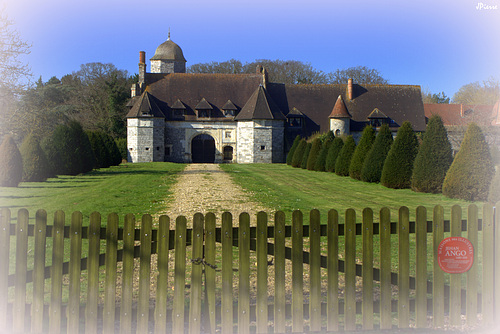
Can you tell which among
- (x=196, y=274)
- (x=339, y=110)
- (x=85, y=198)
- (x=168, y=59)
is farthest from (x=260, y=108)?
(x=196, y=274)

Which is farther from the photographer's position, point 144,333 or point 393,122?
point 393,122

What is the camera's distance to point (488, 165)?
13039mm

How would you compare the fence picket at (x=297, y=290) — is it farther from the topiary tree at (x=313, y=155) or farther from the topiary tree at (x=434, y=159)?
the topiary tree at (x=313, y=155)

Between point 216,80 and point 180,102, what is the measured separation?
168 inches

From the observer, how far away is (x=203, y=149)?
136 feet

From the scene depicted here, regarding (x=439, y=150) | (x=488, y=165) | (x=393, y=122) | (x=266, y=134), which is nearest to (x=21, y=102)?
(x=439, y=150)

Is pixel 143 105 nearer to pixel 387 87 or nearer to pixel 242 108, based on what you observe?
pixel 242 108

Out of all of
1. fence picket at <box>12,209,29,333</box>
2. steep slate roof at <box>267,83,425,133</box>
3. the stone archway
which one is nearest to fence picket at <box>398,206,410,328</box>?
fence picket at <box>12,209,29,333</box>

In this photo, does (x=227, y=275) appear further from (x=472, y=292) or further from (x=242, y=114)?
(x=242, y=114)

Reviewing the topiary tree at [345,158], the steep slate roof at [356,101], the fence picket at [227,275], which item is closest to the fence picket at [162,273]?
the fence picket at [227,275]

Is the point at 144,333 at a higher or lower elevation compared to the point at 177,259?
lower

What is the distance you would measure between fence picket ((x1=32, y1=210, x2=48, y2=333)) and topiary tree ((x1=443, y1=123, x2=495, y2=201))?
1212 centimetres

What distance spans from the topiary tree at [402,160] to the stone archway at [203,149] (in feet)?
85.0

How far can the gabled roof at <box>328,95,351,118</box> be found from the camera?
130 ft
